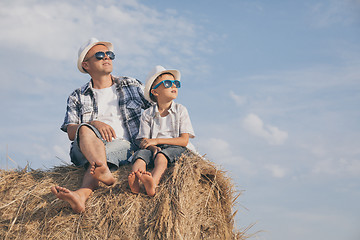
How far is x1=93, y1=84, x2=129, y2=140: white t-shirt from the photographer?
5461 millimetres

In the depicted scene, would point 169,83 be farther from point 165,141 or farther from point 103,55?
point 103,55

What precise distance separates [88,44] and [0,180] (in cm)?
214

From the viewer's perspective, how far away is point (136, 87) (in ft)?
19.3

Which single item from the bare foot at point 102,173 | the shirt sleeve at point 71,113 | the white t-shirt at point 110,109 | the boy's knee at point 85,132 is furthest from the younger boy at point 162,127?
the shirt sleeve at point 71,113

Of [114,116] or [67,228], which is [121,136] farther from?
[67,228]

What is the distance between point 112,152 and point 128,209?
90 centimetres

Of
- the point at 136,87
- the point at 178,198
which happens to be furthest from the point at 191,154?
the point at 136,87

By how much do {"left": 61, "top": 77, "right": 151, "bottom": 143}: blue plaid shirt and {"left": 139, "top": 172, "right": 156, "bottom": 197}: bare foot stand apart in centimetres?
133

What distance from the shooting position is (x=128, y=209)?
4168 millimetres

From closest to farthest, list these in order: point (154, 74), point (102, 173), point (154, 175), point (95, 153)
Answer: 1. point (102, 173)
2. point (154, 175)
3. point (95, 153)
4. point (154, 74)

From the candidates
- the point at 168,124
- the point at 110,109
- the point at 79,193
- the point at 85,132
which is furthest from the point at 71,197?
the point at 110,109

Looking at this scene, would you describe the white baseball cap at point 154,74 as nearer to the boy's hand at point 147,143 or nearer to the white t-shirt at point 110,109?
the white t-shirt at point 110,109

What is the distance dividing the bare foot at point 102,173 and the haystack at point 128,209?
0.37ft

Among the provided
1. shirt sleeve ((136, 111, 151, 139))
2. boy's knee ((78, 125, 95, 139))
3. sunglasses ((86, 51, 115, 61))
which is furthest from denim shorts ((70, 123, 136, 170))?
sunglasses ((86, 51, 115, 61))
